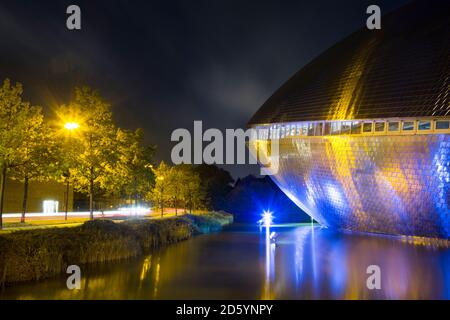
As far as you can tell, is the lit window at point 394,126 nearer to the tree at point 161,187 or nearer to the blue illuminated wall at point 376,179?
the blue illuminated wall at point 376,179

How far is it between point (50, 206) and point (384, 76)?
32.6 m

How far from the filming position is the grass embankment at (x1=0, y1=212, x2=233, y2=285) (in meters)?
17.1

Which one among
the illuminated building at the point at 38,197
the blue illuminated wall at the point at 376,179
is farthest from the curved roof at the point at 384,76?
the illuminated building at the point at 38,197

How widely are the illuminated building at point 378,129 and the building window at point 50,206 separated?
2210 centimetres

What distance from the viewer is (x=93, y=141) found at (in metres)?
31.2

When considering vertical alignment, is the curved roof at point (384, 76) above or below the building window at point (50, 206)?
above

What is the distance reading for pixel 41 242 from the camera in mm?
18375

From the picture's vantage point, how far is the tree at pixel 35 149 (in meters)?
26.9

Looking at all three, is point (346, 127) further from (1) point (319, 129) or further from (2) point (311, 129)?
(2) point (311, 129)

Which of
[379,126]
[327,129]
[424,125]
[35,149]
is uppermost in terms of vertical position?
[327,129]

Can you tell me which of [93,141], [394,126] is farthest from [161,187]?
[394,126]
